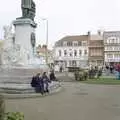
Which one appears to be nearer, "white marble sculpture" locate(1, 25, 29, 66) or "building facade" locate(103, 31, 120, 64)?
"white marble sculpture" locate(1, 25, 29, 66)

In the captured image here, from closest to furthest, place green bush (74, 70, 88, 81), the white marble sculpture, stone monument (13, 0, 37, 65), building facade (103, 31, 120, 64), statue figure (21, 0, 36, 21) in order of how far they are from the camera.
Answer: the white marble sculpture → stone monument (13, 0, 37, 65) → statue figure (21, 0, 36, 21) → green bush (74, 70, 88, 81) → building facade (103, 31, 120, 64)

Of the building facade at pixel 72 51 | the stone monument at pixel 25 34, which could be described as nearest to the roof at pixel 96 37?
the building facade at pixel 72 51

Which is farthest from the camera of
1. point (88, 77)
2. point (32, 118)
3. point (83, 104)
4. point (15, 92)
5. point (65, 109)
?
point (88, 77)

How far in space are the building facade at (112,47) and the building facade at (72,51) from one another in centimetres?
667

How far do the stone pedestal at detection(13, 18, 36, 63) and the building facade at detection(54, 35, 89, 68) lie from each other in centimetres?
7946

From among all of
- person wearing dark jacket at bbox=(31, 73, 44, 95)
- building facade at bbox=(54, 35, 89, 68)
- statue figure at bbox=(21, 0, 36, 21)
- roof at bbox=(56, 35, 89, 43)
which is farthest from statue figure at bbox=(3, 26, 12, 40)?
A: roof at bbox=(56, 35, 89, 43)

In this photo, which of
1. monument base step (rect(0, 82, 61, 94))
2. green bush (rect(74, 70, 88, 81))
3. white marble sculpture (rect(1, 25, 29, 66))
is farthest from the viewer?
green bush (rect(74, 70, 88, 81))

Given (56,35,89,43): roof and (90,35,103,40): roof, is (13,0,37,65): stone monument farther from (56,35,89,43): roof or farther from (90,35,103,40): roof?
(90,35,103,40): roof

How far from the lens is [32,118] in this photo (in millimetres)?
12156

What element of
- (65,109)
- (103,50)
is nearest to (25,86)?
(65,109)

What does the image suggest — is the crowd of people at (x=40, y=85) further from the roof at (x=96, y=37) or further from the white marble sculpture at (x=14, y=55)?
the roof at (x=96, y=37)

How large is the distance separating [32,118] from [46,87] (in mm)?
9211

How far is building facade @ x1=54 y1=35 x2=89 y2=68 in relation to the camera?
108m

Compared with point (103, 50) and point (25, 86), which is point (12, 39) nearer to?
point (25, 86)
